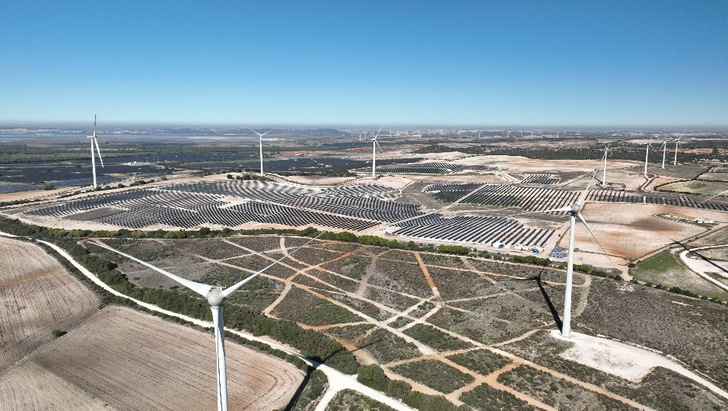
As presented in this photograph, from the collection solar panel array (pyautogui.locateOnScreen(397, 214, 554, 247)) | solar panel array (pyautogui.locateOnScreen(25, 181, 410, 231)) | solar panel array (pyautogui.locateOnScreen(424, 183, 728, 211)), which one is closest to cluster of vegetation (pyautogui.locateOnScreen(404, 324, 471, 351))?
solar panel array (pyautogui.locateOnScreen(397, 214, 554, 247))

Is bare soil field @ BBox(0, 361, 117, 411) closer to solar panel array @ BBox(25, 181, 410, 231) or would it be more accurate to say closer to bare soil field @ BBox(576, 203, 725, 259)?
solar panel array @ BBox(25, 181, 410, 231)

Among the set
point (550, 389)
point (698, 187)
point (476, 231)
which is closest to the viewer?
point (550, 389)

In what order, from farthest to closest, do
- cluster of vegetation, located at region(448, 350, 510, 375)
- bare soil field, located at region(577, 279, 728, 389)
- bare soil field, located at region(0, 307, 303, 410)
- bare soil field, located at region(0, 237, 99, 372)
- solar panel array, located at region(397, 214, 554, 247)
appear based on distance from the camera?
1. solar panel array, located at region(397, 214, 554, 247)
2. bare soil field, located at region(0, 237, 99, 372)
3. bare soil field, located at region(577, 279, 728, 389)
4. cluster of vegetation, located at region(448, 350, 510, 375)
5. bare soil field, located at region(0, 307, 303, 410)

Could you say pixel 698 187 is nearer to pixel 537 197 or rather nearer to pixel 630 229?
pixel 537 197

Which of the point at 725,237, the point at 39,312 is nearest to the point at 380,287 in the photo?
the point at 39,312

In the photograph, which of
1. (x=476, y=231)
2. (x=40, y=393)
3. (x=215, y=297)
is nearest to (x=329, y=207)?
(x=476, y=231)

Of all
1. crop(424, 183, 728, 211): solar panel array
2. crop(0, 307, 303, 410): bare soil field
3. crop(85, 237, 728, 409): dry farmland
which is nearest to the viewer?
crop(0, 307, 303, 410): bare soil field

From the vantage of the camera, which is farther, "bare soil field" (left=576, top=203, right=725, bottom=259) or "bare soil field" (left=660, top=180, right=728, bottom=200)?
"bare soil field" (left=660, top=180, right=728, bottom=200)

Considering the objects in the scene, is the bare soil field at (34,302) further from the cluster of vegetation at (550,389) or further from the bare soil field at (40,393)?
the cluster of vegetation at (550,389)
